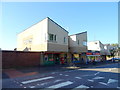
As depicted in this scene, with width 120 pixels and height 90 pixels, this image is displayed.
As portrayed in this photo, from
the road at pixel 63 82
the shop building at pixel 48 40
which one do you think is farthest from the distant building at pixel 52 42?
the road at pixel 63 82

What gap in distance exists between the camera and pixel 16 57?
17172 mm

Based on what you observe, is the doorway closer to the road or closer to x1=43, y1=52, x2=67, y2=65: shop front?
x1=43, y1=52, x2=67, y2=65: shop front

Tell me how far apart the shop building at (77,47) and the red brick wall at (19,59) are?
847cm

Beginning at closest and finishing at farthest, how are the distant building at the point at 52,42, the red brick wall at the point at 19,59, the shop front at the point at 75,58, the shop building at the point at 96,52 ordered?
the red brick wall at the point at 19,59, the distant building at the point at 52,42, the shop front at the point at 75,58, the shop building at the point at 96,52

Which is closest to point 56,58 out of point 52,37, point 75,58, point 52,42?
point 52,42

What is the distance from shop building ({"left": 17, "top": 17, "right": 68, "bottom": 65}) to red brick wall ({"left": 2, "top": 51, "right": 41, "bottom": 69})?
51.1 inches

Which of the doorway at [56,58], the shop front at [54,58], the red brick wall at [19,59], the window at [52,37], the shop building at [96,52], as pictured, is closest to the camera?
the red brick wall at [19,59]

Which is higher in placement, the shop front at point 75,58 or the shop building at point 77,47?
the shop building at point 77,47

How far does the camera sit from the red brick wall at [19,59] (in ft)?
53.2

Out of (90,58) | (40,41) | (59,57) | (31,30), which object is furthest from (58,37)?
(90,58)

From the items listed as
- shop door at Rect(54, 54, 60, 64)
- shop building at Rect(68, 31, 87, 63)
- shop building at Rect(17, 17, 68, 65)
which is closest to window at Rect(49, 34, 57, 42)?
shop building at Rect(17, 17, 68, 65)

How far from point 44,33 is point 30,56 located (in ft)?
15.9

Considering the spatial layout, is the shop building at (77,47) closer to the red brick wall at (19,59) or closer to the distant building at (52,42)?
the distant building at (52,42)

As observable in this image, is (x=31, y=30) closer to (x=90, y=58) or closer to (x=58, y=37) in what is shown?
(x=58, y=37)
